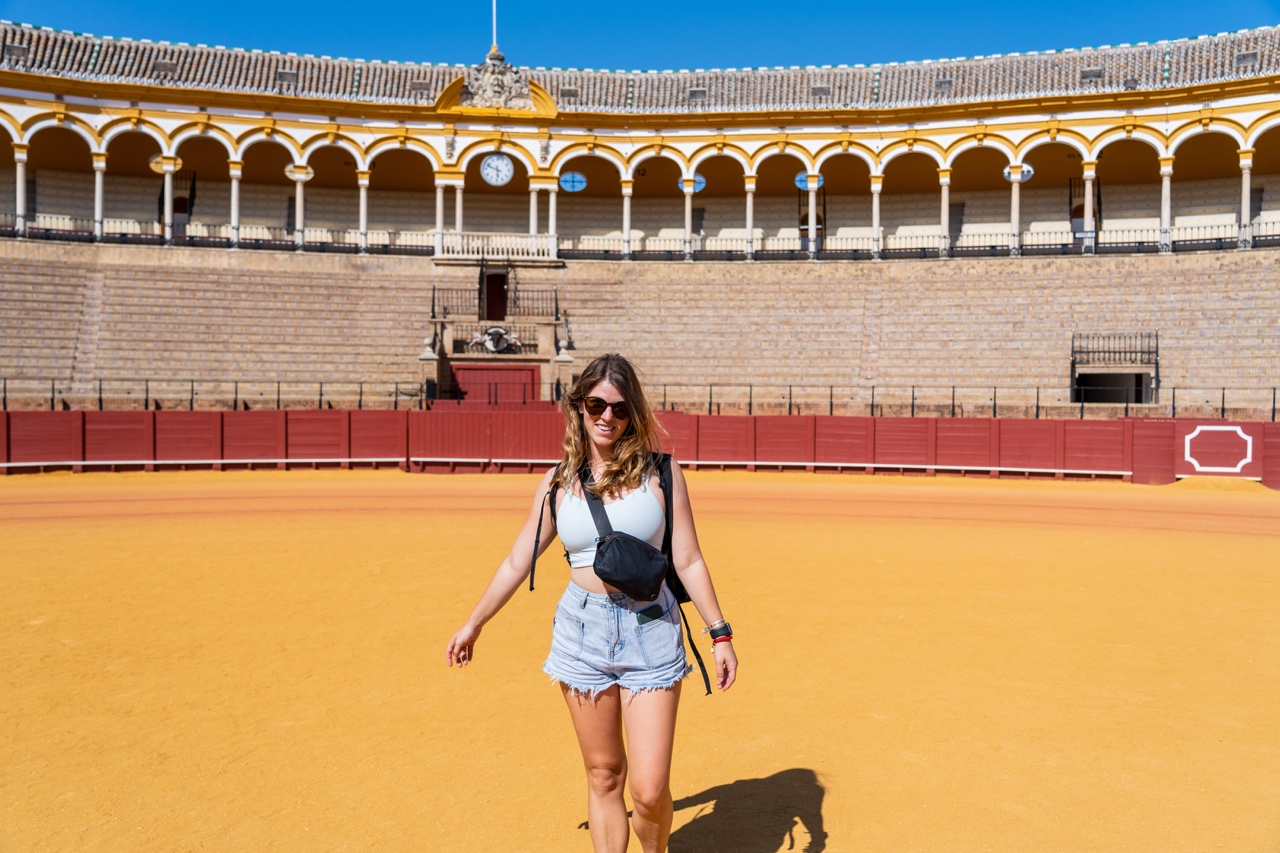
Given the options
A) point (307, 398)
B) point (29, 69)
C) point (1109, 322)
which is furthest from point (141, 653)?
point (29, 69)

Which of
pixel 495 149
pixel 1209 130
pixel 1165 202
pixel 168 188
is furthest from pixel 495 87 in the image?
pixel 1209 130

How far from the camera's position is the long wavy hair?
9.66 feet

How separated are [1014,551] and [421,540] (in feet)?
23.0

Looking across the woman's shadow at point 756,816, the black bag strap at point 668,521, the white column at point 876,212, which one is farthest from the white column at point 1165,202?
the black bag strap at point 668,521

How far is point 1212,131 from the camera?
28.7 metres

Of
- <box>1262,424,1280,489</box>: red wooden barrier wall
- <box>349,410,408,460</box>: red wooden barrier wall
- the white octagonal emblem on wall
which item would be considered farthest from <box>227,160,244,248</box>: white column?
<box>1262,424,1280,489</box>: red wooden barrier wall

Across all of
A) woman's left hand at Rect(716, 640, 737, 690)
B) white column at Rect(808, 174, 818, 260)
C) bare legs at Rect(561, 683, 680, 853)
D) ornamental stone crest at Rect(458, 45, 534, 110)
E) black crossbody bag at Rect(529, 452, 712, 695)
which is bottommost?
bare legs at Rect(561, 683, 680, 853)

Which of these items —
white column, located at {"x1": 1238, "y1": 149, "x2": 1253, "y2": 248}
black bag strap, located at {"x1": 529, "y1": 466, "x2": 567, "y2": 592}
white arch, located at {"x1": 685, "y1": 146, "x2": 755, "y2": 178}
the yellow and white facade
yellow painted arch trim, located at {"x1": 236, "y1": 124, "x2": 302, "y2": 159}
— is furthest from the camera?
white arch, located at {"x1": 685, "y1": 146, "x2": 755, "y2": 178}

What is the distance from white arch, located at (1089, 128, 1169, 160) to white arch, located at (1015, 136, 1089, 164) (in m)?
0.24

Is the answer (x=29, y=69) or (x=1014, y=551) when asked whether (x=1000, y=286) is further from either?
(x=29, y=69)

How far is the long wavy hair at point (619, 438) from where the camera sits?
295cm

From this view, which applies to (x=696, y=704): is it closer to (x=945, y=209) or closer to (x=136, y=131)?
(x=945, y=209)

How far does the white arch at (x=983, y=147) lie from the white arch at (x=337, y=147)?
19424 mm

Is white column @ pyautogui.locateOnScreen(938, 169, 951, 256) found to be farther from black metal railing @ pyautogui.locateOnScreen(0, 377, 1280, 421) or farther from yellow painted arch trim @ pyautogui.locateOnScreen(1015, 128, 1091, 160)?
black metal railing @ pyautogui.locateOnScreen(0, 377, 1280, 421)
